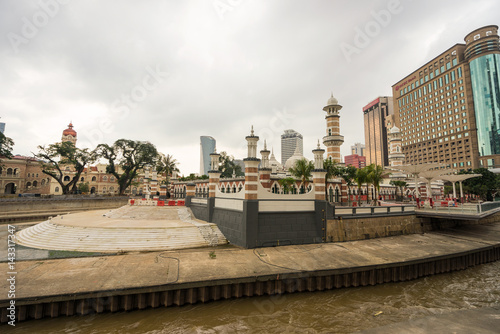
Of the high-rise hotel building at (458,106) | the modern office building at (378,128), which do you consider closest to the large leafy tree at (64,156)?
the high-rise hotel building at (458,106)

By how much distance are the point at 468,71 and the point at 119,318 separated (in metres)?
132

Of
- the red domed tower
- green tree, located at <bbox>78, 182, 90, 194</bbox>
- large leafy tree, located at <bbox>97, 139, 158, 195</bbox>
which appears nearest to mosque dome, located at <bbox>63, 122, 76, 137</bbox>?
the red domed tower

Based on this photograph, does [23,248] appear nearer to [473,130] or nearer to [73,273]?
[73,273]

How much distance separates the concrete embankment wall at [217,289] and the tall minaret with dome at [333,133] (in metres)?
21.1

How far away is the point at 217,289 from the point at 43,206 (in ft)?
156

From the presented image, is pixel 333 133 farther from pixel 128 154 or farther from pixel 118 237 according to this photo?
pixel 128 154

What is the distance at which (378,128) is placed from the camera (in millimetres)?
174000

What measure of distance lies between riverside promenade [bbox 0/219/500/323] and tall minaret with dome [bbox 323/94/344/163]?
19019 millimetres

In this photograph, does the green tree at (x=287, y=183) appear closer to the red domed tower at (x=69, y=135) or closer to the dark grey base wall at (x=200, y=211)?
the dark grey base wall at (x=200, y=211)

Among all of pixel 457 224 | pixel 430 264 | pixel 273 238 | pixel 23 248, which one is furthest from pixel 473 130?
pixel 23 248

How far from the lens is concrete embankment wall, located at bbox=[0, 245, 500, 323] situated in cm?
879

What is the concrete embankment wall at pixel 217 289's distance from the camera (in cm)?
879

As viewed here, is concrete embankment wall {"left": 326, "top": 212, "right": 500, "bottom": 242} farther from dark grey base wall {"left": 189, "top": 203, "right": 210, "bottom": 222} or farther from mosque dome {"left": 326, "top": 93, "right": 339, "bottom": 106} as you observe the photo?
mosque dome {"left": 326, "top": 93, "right": 339, "bottom": 106}

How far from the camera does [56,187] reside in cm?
6912
